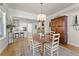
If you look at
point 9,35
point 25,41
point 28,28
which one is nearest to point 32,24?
point 28,28

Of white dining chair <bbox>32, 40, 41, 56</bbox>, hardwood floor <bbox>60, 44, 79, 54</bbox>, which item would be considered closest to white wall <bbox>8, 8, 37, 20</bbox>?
white dining chair <bbox>32, 40, 41, 56</bbox>

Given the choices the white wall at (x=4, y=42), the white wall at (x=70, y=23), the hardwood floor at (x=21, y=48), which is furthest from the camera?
the white wall at (x=70, y=23)

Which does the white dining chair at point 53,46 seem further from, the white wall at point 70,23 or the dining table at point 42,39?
the white wall at point 70,23

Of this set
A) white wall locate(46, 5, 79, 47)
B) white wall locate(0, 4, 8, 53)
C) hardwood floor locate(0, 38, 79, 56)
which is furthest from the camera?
white wall locate(46, 5, 79, 47)

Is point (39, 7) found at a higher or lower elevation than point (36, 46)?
higher

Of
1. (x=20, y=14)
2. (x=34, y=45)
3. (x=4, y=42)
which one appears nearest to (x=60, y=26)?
(x=34, y=45)

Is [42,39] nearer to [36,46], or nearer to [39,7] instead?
[36,46]

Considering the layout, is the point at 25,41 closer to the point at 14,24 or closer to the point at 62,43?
the point at 14,24

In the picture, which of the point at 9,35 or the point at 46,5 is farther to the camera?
the point at 9,35

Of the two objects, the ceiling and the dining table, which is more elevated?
the ceiling

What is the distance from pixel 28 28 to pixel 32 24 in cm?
17

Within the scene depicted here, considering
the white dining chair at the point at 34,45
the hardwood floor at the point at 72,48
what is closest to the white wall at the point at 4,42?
the white dining chair at the point at 34,45

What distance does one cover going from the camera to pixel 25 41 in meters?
3.05

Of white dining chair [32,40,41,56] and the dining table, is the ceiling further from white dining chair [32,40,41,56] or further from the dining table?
white dining chair [32,40,41,56]
